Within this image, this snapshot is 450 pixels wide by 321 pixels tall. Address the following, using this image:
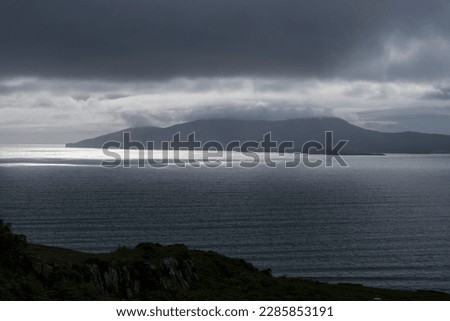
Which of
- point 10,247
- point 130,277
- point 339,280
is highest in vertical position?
point 10,247

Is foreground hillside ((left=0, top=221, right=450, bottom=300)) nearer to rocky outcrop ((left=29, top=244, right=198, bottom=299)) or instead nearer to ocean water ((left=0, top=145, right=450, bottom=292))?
rocky outcrop ((left=29, top=244, right=198, bottom=299))

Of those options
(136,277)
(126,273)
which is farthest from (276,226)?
(126,273)

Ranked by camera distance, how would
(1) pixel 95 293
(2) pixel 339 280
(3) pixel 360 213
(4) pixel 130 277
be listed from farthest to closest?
(3) pixel 360 213 → (2) pixel 339 280 → (4) pixel 130 277 → (1) pixel 95 293

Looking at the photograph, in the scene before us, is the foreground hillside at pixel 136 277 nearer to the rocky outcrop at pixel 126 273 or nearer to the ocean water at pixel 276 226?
the rocky outcrop at pixel 126 273

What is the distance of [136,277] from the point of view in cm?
3738

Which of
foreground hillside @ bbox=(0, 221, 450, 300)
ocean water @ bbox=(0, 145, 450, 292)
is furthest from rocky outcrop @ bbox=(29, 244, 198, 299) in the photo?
ocean water @ bbox=(0, 145, 450, 292)

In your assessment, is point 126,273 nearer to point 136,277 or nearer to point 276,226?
point 136,277

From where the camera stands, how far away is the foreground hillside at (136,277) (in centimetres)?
3055

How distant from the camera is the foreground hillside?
100 feet

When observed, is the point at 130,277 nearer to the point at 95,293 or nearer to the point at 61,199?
the point at 95,293

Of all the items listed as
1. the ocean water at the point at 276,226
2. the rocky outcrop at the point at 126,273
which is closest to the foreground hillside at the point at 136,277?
the rocky outcrop at the point at 126,273

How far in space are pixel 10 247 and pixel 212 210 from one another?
336 ft
